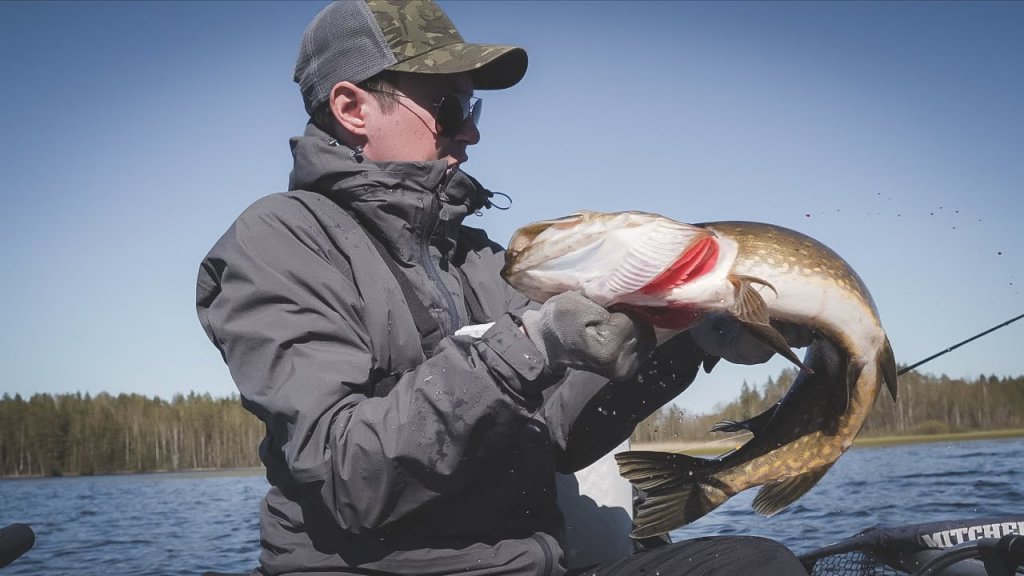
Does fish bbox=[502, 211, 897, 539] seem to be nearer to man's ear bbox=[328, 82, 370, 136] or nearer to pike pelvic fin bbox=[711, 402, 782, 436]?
pike pelvic fin bbox=[711, 402, 782, 436]

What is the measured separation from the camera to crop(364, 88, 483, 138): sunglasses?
2.82 meters

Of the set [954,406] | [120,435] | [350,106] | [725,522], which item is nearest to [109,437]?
[120,435]

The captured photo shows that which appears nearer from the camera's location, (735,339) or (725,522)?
(735,339)

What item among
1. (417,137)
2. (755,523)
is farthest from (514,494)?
(755,523)

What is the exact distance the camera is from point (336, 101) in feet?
9.21

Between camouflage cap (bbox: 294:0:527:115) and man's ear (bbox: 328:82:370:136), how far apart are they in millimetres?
31

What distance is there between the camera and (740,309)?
209 centimetres

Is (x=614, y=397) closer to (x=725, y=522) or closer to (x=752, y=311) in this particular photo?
(x=752, y=311)

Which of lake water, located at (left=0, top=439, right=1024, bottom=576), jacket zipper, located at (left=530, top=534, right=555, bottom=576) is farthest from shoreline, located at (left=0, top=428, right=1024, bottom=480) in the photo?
lake water, located at (left=0, top=439, right=1024, bottom=576)

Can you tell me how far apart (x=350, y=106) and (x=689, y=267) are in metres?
1.40

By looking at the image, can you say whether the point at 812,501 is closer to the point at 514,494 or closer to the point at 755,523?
the point at 755,523

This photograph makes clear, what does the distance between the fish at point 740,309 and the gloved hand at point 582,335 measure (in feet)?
0.20

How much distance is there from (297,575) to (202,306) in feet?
2.77

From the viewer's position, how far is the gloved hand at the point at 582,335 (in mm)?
1878
